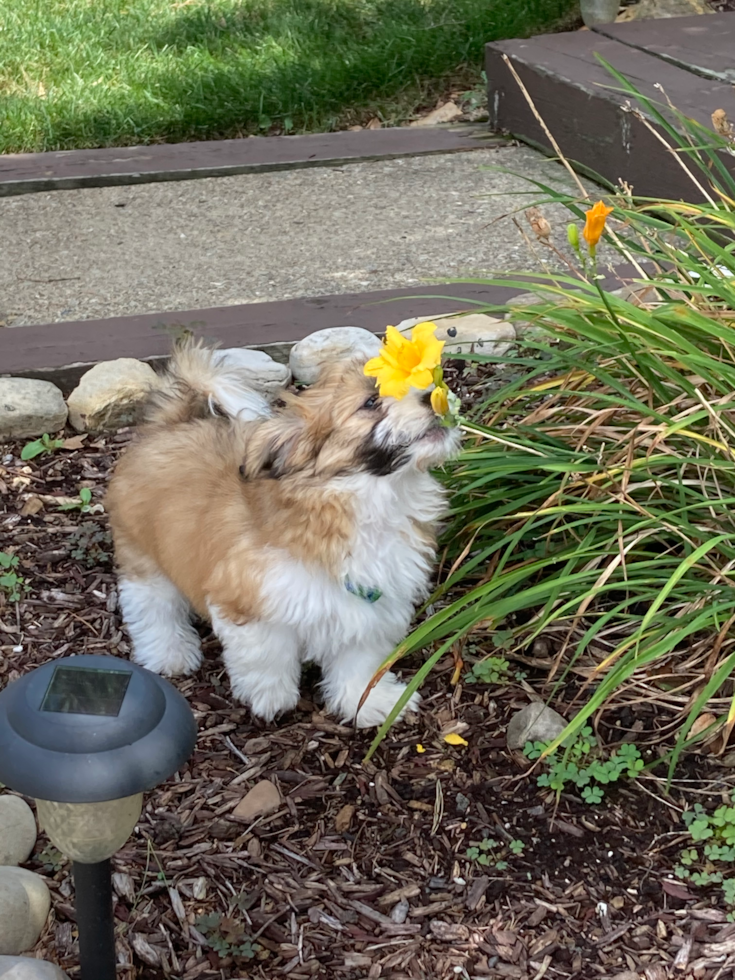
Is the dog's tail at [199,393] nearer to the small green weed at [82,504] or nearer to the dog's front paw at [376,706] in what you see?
the small green weed at [82,504]

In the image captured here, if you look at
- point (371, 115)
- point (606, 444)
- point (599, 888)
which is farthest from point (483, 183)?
point (599, 888)

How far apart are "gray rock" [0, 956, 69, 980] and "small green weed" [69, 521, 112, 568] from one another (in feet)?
5.85

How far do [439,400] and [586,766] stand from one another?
3.89 feet

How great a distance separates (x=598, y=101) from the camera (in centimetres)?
590

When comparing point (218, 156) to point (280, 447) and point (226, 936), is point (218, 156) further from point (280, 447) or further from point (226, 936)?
point (226, 936)

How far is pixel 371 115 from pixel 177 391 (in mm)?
4853

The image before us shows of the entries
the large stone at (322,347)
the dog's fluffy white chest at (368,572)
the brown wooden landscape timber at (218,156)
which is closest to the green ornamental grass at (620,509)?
the dog's fluffy white chest at (368,572)

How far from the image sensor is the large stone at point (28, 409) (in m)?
4.31

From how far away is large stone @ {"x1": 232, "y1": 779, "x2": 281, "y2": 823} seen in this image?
2916mm

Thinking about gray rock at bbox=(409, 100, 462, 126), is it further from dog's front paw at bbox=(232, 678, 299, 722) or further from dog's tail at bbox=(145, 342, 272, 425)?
dog's front paw at bbox=(232, 678, 299, 722)

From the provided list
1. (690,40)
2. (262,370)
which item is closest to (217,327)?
(262,370)

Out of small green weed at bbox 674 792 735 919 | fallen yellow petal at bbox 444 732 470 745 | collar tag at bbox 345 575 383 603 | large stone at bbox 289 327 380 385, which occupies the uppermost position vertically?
collar tag at bbox 345 575 383 603

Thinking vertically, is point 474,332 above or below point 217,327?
above

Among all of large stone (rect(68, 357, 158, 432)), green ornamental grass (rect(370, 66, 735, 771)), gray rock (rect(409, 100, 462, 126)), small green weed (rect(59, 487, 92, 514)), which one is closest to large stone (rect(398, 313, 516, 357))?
green ornamental grass (rect(370, 66, 735, 771))
